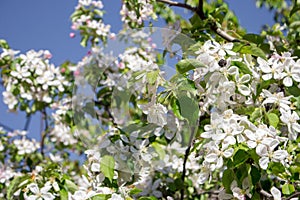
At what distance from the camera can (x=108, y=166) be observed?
147 cm

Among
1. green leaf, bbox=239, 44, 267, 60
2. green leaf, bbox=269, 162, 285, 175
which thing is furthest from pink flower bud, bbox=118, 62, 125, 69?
green leaf, bbox=269, 162, 285, 175

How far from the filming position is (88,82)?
2.38 metres

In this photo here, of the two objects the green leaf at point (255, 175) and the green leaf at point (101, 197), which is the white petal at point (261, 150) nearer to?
the green leaf at point (255, 175)

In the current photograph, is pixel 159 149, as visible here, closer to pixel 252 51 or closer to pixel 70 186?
pixel 70 186

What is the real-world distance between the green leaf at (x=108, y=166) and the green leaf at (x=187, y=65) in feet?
1.06

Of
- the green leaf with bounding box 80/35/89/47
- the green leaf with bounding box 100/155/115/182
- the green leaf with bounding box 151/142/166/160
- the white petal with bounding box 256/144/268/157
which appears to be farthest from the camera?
the green leaf with bounding box 80/35/89/47

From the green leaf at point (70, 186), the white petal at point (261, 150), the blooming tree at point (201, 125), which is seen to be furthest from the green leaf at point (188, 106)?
the green leaf at point (70, 186)

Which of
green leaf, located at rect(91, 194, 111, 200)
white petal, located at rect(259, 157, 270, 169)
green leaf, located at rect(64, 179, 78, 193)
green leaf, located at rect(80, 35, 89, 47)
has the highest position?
green leaf, located at rect(80, 35, 89, 47)

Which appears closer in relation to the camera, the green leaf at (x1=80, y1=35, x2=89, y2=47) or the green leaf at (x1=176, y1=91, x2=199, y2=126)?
the green leaf at (x1=176, y1=91, x2=199, y2=126)

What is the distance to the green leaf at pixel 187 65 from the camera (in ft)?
4.59

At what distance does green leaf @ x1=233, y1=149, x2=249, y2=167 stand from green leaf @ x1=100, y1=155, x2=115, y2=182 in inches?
14.8

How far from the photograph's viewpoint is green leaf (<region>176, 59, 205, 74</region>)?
4.59 feet

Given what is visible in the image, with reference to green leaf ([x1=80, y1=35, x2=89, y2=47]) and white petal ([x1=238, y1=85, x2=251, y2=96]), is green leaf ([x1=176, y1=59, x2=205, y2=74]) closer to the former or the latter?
white petal ([x1=238, y1=85, x2=251, y2=96])

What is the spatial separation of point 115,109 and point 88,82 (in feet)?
1.41
